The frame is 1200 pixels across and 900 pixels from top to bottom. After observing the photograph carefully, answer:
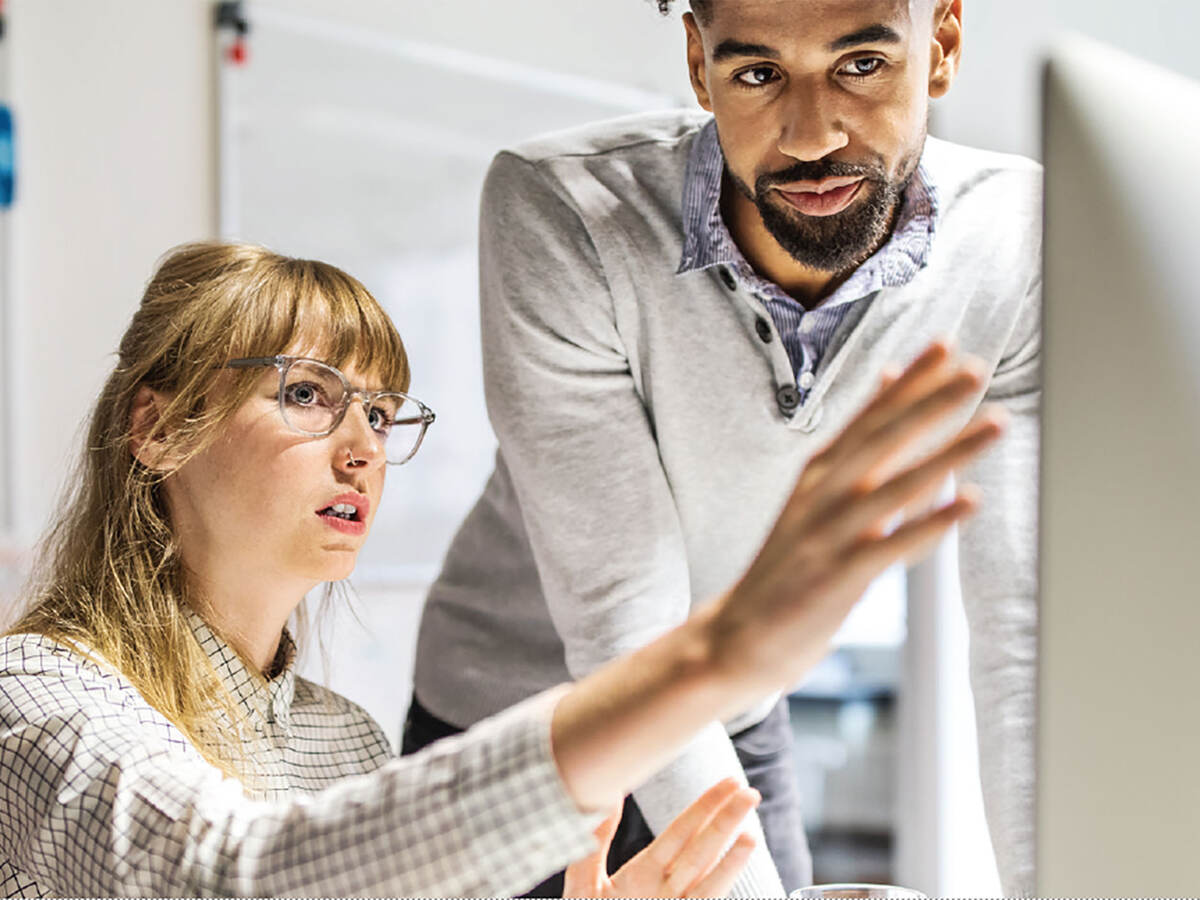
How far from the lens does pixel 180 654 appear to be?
670 mm

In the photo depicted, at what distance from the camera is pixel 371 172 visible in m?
1.10

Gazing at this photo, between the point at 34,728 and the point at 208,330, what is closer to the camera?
the point at 34,728

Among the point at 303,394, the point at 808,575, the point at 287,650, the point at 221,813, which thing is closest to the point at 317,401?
the point at 303,394

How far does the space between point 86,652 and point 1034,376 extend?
53cm

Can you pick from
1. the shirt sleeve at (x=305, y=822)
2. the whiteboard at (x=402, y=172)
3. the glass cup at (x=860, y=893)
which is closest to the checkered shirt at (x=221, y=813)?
the shirt sleeve at (x=305, y=822)

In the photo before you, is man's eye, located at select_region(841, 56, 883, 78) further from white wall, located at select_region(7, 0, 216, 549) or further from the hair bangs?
white wall, located at select_region(7, 0, 216, 549)

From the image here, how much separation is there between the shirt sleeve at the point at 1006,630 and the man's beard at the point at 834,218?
104 millimetres

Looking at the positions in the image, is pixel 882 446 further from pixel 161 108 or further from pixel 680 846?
pixel 161 108

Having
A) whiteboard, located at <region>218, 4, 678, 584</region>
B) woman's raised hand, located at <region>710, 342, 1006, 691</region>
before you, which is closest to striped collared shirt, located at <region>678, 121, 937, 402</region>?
whiteboard, located at <region>218, 4, 678, 584</region>

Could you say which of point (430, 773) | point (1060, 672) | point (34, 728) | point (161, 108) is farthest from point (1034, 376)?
point (161, 108)

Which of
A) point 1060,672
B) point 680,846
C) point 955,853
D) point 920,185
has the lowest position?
point 955,853

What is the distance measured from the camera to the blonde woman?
41 centimetres

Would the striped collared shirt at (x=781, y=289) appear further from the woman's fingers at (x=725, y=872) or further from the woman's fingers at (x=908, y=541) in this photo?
the woman's fingers at (x=908, y=541)

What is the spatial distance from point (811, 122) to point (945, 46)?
130 millimetres
